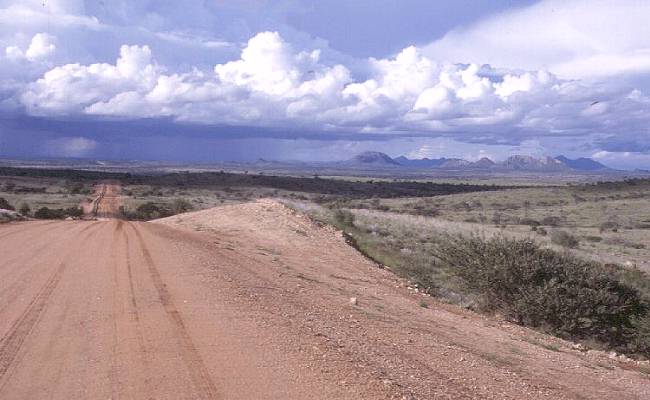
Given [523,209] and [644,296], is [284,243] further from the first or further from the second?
[523,209]

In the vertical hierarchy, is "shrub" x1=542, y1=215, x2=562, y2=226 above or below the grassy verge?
below

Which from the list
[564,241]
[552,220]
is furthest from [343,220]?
[552,220]

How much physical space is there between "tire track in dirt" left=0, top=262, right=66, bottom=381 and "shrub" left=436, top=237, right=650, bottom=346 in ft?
38.2

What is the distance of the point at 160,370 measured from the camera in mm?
8492

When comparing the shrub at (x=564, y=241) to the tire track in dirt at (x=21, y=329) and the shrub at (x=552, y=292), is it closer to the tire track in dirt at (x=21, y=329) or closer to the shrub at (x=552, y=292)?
the shrub at (x=552, y=292)

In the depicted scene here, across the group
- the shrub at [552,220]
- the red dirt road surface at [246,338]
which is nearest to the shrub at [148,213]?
the red dirt road surface at [246,338]

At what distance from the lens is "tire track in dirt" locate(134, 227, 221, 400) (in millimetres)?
7895

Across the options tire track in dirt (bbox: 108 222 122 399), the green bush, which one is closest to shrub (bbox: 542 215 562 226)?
the green bush

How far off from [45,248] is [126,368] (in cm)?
1309

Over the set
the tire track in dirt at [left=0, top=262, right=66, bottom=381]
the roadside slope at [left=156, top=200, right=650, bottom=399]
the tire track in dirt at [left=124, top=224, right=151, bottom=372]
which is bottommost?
the roadside slope at [left=156, top=200, right=650, bottom=399]

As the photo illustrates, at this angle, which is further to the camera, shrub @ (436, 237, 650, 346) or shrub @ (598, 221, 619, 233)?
shrub @ (598, 221, 619, 233)

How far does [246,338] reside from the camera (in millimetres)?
10203

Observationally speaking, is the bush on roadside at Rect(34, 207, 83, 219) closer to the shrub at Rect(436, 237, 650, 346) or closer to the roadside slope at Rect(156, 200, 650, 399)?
the roadside slope at Rect(156, 200, 650, 399)

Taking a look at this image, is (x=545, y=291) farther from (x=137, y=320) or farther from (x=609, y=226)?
(x=609, y=226)
